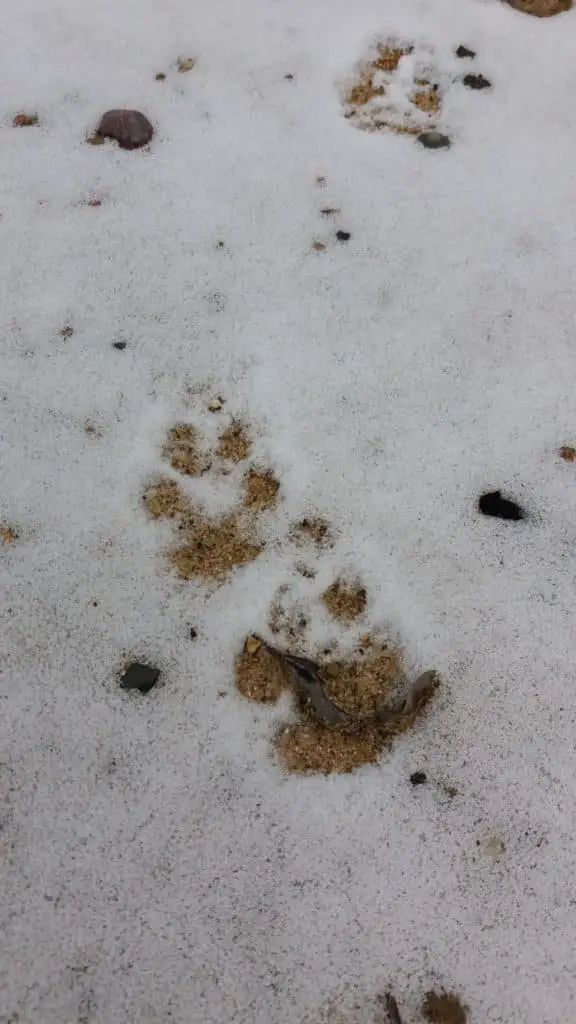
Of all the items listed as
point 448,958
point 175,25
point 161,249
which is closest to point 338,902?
point 448,958

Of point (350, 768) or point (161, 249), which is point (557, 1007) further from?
point (161, 249)

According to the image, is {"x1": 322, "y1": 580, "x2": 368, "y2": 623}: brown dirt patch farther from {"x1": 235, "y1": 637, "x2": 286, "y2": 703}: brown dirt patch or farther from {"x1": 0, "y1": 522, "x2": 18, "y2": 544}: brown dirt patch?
{"x1": 0, "y1": 522, "x2": 18, "y2": 544}: brown dirt patch

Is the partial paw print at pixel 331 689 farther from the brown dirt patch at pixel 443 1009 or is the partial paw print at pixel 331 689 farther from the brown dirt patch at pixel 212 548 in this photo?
the brown dirt patch at pixel 443 1009

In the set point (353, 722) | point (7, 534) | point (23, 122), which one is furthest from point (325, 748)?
point (23, 122)

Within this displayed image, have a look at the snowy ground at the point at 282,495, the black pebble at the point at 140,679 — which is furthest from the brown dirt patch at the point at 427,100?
the black pebble at the point at 140,679

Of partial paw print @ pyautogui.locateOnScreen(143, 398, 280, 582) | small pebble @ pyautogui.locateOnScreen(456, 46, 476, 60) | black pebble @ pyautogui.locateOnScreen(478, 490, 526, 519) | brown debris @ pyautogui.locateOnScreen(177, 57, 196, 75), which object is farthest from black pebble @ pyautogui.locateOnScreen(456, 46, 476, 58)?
black pebble @ pyautogui.locateOnScreen(478, 490, 526, 519)

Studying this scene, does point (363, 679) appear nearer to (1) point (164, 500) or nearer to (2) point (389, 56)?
(1) point (164, 500)

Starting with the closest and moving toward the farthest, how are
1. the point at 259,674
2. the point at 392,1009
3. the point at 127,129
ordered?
the point at 392,1009 < the point at 259,674 < the point at 127,129
